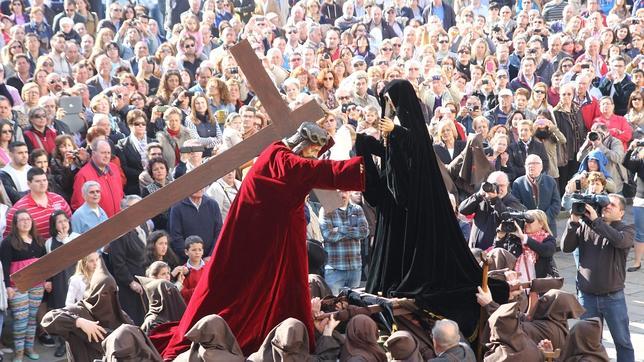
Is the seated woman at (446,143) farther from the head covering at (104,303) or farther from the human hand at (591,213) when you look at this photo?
the head covering at (104,303)

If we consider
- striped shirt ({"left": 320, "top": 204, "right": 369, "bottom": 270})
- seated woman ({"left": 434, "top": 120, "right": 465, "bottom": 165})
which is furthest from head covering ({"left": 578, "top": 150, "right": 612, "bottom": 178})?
striped shirt ({"left": 320, "top": 204, "right": 369, "bottom": 270})

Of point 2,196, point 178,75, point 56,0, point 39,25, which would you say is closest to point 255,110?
point 178,75

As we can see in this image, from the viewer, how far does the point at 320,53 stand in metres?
18.7

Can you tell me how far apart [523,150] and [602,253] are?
171 inches

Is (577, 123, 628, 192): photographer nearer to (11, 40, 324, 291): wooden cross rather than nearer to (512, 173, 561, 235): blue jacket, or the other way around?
(512, 173, 561, 235): blue jacket

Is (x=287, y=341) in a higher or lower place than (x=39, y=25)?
lower

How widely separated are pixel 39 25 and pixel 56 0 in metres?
1.60

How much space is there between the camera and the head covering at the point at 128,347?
8.30 m

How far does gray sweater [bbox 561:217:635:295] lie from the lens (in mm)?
11781

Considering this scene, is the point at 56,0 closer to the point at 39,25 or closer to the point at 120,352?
the point at 39,25

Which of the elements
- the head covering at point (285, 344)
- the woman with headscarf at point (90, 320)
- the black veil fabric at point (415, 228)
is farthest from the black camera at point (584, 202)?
the woman with headscarf at point (90, 320)

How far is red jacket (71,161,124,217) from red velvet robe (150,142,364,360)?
13.8 feet

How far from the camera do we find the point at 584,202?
11.8 metres

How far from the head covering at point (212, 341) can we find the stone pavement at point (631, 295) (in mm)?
5257
